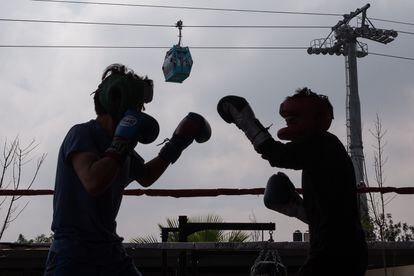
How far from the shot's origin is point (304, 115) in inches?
104

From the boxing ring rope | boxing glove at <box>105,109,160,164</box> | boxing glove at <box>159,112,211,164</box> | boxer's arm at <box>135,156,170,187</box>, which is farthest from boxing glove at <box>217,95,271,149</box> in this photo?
the boxing ring rope

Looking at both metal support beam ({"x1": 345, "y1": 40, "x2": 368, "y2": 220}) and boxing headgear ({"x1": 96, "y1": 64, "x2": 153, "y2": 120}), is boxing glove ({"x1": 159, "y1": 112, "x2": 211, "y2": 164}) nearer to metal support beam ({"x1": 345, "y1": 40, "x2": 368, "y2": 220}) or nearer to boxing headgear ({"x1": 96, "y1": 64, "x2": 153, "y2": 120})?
boxing headgear ({"x1": 96, "y1": 64, "x2": 153, "y2": 120})

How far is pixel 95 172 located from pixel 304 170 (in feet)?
2.85

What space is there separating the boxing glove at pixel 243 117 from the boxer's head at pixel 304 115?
0.42ft

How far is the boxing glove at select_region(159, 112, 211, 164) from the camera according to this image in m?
2.68

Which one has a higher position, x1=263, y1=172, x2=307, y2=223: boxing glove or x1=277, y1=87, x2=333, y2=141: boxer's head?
x1=277, y1=87, x2=333, y2=141: boxer's head

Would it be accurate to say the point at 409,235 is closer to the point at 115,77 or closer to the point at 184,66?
the point at 184,66

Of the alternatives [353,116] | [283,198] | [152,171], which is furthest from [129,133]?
[353,116]

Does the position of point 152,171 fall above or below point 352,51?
below

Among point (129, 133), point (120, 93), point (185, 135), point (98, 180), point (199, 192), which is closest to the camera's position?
point (98, 180)

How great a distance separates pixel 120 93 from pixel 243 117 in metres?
0.56

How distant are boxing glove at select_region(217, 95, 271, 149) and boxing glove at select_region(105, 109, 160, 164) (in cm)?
44

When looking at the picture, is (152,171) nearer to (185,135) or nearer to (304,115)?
(185,135)

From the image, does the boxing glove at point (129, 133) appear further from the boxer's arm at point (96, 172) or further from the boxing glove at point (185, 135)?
the boxing glove at point (185, 135)
